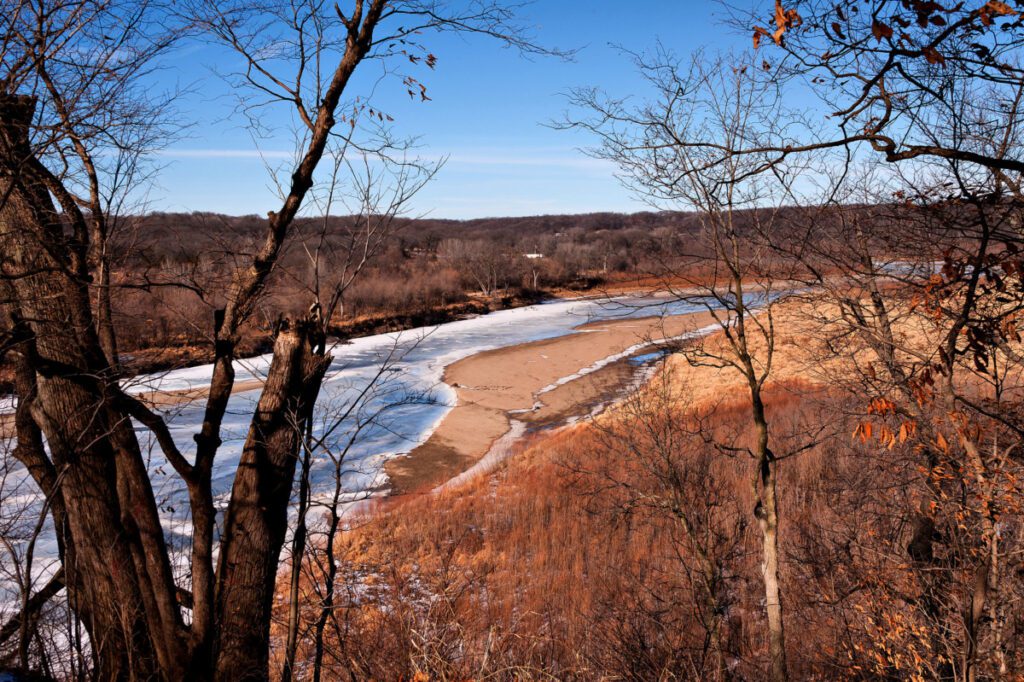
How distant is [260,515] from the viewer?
407 centimetres

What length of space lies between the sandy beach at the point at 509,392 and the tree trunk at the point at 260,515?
7.16 metres

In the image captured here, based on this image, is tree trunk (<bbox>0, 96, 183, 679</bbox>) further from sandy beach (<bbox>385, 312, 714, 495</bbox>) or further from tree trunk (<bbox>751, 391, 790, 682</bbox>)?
sandy beach (<bbox>385, 312, 714, 495</bbox>)

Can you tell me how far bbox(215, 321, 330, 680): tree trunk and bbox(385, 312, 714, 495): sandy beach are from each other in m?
7.16

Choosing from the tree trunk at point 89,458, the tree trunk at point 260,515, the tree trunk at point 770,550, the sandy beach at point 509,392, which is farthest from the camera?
the sandy beach at point 509,392

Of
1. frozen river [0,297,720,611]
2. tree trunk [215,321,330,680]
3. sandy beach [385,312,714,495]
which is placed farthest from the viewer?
sandy beach [385,312,714,495]

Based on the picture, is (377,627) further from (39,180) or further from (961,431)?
(961,431)

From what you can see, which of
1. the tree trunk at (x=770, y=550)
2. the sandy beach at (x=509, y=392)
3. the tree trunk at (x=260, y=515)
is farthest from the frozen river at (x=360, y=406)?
the tree trunk at (x=770, y=550)

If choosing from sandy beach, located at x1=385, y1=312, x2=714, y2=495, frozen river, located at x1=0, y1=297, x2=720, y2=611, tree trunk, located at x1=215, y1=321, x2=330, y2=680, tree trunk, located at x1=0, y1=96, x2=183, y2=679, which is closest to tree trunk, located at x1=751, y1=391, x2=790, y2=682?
frozen river, located at x1=0, y1=297, x2=720, y2=611

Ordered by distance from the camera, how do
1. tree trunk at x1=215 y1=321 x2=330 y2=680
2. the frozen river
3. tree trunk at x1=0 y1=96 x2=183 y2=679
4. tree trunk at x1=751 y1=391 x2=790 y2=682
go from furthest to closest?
the frozen river < tree trunk at x1=751 y1=391 x2=790 y2=682 < tree trunk at x1=215 y1=321 x2=330 y2=680 < tree trunk at x1=0 y1=96 x2=183 y2=679

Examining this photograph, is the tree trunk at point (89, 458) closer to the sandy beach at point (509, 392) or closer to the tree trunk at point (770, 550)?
the tree trunk at point (770, 550)

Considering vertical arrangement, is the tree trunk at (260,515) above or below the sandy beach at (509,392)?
above

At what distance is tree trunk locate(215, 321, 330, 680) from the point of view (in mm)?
4043

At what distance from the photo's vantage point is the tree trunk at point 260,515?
4043mm

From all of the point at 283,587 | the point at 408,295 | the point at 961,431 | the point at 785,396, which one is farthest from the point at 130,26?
the point at 408,295
